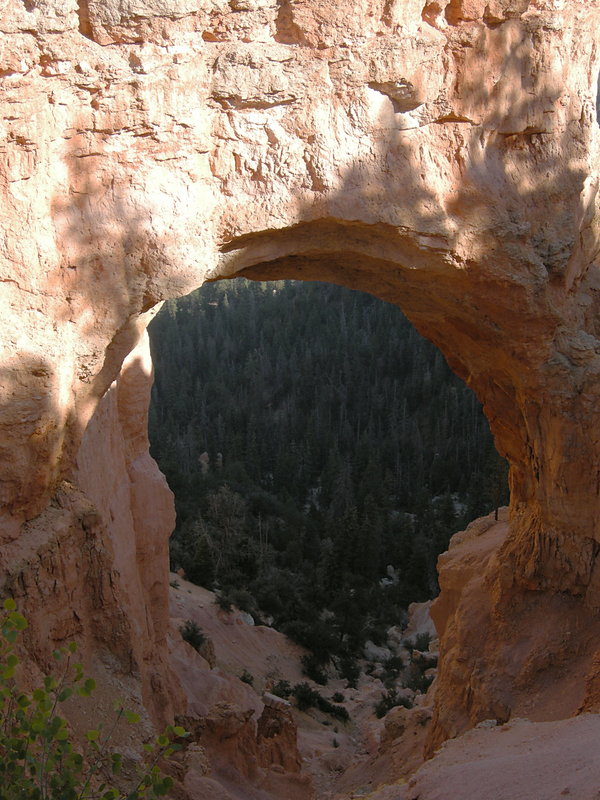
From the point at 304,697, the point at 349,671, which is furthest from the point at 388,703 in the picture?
the point at 349,671

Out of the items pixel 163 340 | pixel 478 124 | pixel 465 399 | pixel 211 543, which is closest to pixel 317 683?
pixel 211 543

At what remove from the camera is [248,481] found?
24.2 metres

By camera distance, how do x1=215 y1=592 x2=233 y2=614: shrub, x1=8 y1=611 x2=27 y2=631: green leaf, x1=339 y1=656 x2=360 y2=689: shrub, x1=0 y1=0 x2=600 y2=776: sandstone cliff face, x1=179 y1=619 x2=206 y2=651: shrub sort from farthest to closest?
x1=339 y1=656 x2=360 y2=689: shrub, x1=215 y1=592 x2=233 y2=614: shrub, x1=179 y1=619 x2=206 y2=651: shrub, x1=0 y1=0 x2=600 y2=776: sandstone cliff face, x1=8 y1=611 x2=27 y2=631: green leaf

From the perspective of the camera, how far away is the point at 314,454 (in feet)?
92.9

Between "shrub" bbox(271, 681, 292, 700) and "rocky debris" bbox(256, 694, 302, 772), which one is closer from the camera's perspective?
"rocky debris" bbox(256, 694, 302, 772)

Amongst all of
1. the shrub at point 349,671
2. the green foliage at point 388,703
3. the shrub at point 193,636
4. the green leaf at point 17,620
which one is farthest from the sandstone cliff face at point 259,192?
the shrub at point 349,671

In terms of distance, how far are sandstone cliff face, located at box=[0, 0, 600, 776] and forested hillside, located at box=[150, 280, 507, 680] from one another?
8571 mm


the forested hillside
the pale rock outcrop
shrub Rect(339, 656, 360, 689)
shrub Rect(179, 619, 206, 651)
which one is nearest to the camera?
the pale rock outcrop

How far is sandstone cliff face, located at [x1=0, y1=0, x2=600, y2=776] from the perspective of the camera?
4438mm

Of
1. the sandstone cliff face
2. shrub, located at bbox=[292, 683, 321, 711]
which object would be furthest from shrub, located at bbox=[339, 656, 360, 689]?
the sandstone cliff face

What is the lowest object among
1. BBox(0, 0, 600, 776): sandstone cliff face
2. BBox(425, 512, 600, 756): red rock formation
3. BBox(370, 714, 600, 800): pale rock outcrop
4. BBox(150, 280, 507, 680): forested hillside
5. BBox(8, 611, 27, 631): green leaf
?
BBox(150, 280, 507, 680): forested hillside

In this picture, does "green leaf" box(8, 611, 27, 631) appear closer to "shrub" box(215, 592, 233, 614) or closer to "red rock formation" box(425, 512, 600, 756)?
"red rock formation" box(425, 512, 600, 756)

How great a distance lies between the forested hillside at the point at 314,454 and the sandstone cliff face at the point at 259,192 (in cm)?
857

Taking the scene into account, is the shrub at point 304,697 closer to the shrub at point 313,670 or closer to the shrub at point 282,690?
the shrub at point 282,690
